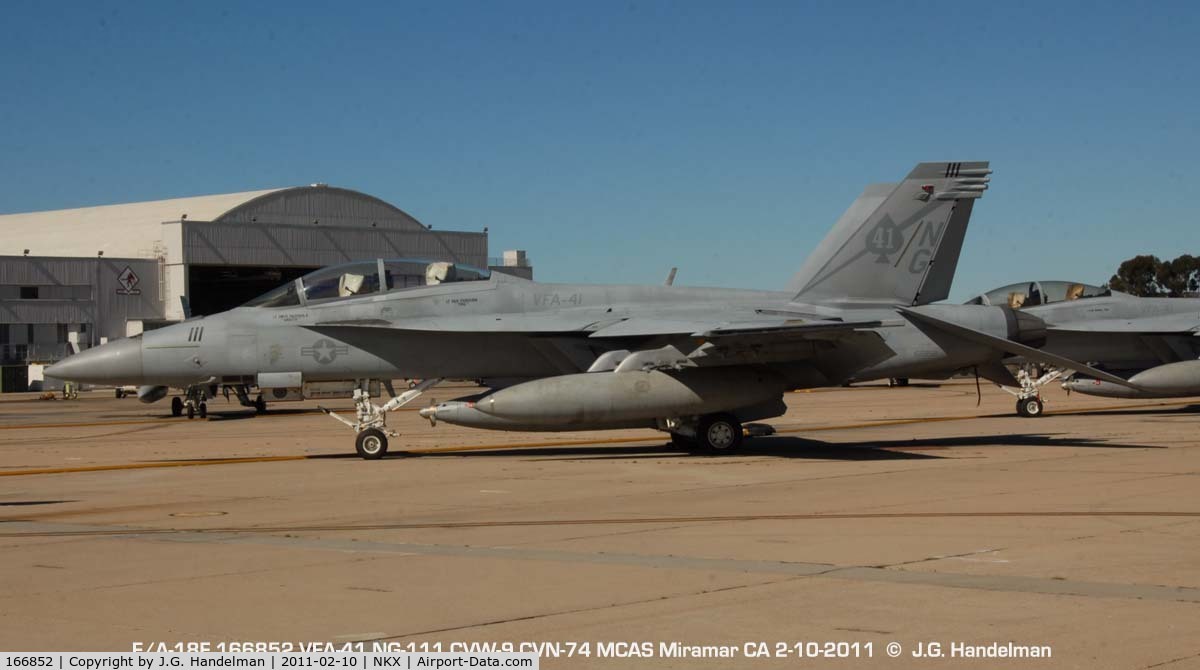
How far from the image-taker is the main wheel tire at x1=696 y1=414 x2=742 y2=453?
1888 cm

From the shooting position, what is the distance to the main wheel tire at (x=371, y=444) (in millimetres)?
18859

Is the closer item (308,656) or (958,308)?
(308,656)

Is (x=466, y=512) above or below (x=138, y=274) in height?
below

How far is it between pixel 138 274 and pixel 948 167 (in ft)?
173

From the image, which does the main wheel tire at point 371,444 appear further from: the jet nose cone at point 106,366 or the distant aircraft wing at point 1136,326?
the distant aircraft wing at point 1136,326

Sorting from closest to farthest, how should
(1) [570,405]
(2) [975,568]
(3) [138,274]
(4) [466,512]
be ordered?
1. (2) [975,568]
2. (4) [466,512]
3. (1) [570,405]
4. (3) [138,274]

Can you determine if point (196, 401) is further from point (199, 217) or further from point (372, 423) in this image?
point (199, 217)

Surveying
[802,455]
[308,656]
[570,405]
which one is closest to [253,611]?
[308,656]

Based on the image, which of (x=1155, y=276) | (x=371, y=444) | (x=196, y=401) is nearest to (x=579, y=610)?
(x=371, y=444)

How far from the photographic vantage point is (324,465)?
1817cm

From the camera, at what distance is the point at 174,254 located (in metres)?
64.0

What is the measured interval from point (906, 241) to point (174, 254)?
168ft

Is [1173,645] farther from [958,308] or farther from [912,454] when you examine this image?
[958,308]


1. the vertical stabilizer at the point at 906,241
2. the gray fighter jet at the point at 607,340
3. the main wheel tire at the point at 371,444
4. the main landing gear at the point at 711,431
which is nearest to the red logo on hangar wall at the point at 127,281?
the gray fighter jet at the point at 607,340
